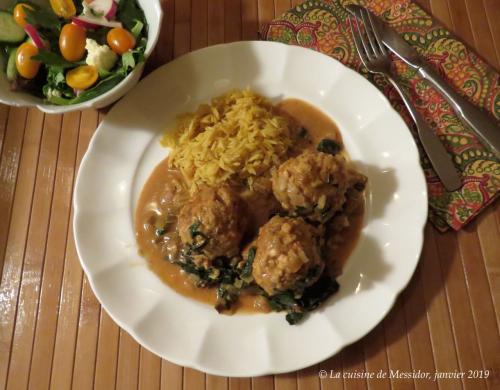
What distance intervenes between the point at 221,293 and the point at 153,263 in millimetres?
521

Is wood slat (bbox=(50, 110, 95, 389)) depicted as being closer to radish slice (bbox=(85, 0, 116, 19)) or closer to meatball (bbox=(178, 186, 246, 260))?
meatball (bbox=(178, 186, 246, 260))

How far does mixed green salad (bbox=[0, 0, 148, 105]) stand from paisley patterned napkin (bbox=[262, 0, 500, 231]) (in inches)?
43.3

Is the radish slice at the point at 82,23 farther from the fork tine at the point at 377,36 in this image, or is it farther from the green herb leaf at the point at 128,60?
the fork tine at the point at 377,36

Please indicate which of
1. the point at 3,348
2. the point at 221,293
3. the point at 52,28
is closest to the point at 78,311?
the point at 3,348

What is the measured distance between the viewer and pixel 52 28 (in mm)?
3051

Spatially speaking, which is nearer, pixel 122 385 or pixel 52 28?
pixel 122 385

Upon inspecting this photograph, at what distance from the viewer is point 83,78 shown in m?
2.88

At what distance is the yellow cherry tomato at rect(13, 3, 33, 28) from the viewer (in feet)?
9.63

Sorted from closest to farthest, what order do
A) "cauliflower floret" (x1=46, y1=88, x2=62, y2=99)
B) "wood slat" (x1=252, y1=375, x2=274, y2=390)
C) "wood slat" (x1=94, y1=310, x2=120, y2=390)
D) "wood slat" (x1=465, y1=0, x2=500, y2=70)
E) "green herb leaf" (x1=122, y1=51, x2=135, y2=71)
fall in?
"wood slat" (x1=252, y1=375, x2=274, y2=390)
"wood slat" (x1=94, y1=310, x2=120, y2=390)
"green herb leaf" (x1=122, y1=51, x2=135, y2=71)
"cauliflower floret" (x1=46, y1=88, x2=62, y2=99)
"wood slat" (x1=465, y1=0, x2=500, y2=70)

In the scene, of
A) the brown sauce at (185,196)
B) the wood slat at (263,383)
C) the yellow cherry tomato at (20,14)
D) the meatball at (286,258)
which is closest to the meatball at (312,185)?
the meatball at (286,258)

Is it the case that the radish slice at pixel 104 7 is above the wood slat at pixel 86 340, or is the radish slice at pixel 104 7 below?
above

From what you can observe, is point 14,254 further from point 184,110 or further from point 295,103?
point 295,103

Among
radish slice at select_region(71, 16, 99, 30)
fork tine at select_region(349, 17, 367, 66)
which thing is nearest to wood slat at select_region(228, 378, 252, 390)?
fork tine at select_region(349, 17, 367, 66)

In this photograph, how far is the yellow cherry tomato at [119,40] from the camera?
9.41 feet
